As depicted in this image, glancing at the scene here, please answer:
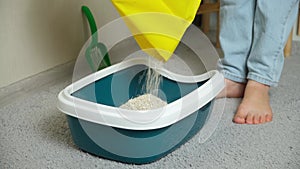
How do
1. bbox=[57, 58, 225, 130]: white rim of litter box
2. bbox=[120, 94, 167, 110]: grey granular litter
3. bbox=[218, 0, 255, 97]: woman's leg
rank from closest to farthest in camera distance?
bbox=[57, 58, 225, 130]: white rim of litter box < bbox=[120, 94, 167, 110]: grey granular litter < bbox=[218, 0, 255, 97]: woman's leg

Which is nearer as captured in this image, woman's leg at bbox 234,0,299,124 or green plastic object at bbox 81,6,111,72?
woman's leg at bbox 234,0,299,124

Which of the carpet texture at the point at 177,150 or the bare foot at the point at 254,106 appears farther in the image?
the bare foot at the point at 254,106

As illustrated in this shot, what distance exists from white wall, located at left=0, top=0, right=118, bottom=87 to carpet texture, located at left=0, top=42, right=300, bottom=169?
0.05m

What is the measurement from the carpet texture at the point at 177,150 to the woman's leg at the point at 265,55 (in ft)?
0.10

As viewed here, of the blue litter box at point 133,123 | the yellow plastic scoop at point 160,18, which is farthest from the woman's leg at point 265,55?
the yellow plastic scoop at point 160,18

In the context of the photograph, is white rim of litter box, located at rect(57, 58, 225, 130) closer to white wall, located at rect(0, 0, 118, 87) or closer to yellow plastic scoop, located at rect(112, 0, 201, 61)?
yellow plastic scoop, located at rect(112, 0, 201, 61)

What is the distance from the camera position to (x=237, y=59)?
1.04 m

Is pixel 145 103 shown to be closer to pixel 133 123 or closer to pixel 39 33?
pixel 133 123

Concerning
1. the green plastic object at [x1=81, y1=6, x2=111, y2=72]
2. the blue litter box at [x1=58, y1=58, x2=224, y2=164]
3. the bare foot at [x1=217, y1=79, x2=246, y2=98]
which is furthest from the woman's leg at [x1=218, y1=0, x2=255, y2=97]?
the green plastic object at [x1=81, y1=6, x2=111, y2=72]

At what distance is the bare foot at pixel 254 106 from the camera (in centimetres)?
93

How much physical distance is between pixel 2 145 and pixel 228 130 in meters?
0.45

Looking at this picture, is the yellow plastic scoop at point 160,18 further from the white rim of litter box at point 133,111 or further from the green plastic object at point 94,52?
the green plastic object at point 94,52

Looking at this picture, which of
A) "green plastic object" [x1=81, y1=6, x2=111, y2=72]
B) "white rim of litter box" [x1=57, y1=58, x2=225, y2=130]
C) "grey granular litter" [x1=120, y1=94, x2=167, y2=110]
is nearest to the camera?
"white rim of litter box" [x1=57, y1=58, x2=225, y2=130]

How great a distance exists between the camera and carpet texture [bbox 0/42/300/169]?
779mm
